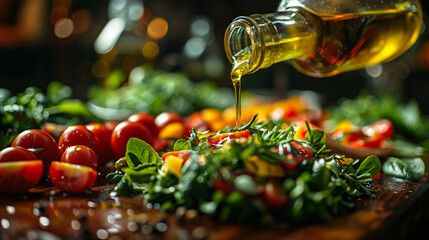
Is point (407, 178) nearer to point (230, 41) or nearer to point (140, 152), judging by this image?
point (230, 41)

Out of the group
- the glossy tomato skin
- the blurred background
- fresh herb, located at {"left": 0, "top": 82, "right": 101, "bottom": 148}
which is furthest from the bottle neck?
the blurred background

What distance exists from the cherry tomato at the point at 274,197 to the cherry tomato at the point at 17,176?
0.49m

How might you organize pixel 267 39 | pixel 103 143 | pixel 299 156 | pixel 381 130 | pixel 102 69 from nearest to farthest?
pixel 299 156 → pixel 267 39 → pixel 103 143 → pixel 381 130 → pixel 102 69

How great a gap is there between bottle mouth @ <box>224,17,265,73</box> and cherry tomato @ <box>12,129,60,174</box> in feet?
1.55

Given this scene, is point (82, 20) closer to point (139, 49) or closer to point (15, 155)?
point (139, 49)

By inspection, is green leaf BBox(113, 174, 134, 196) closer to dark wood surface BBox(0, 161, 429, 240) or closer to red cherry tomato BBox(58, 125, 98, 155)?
dark wood surface BBox(0, 161, 429, 240)

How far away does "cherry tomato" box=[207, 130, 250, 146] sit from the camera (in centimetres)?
99

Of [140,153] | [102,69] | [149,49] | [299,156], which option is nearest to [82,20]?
[102,69]

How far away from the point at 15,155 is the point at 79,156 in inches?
5.3

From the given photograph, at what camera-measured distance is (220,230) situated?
2.59 ft

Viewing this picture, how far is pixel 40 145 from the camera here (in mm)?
1092

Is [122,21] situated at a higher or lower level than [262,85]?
higher

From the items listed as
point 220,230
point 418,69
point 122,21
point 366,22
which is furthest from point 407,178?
point 418,69

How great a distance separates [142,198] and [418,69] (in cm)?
345
